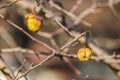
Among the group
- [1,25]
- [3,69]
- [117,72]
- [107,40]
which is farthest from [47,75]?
[3,69]

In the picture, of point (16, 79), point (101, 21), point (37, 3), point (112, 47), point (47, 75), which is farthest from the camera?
point (101, 21)

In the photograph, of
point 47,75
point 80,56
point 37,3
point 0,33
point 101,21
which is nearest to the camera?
point 80,56

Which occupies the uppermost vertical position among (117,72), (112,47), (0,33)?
(112,47)

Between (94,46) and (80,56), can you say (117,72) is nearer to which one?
(94,46)

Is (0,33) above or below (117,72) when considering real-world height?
above

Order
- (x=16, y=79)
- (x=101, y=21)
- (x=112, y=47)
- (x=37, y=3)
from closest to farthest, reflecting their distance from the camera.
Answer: (x=16, y=79) → (x=37, y=3) → (x=112, y=47) → (x=101, y=21)

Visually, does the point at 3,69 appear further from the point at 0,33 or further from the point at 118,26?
the point at 118,26

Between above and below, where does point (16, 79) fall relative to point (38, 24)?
below

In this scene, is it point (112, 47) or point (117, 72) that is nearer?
point (117, 72)

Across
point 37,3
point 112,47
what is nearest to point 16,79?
point 37,3
